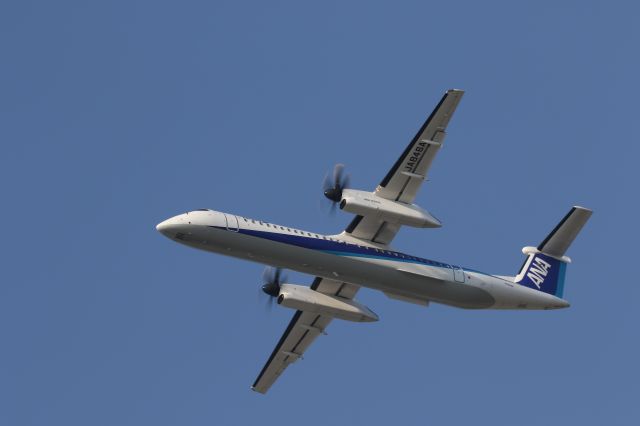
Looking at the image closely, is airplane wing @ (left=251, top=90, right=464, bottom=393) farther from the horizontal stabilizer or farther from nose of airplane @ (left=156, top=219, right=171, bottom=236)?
nose of airplane @ (left=156, top=219, right=171, bottom=236)

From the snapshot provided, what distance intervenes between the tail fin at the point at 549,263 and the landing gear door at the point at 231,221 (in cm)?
1109

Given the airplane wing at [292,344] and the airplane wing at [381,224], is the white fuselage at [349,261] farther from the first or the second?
the airplane wing at [292,344]

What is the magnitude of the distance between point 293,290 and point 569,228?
34.3ft

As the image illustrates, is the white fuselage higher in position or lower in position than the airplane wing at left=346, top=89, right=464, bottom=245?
lower

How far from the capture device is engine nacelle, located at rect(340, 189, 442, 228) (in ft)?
118

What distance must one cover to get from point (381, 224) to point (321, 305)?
4600 mm

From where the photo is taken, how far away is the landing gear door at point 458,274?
37844 millimetres

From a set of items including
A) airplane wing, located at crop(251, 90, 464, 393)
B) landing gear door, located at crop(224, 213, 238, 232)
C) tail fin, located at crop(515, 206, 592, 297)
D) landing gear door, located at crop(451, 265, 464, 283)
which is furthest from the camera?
tail fin, located at crop(515, 206, 592, 297)

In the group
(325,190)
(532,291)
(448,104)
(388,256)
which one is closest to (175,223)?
(325,190)

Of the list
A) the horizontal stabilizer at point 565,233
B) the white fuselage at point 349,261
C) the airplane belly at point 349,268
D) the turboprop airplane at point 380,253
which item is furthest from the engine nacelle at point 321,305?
the horizontal stabilizer at point 565,233

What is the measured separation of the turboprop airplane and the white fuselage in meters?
0.03

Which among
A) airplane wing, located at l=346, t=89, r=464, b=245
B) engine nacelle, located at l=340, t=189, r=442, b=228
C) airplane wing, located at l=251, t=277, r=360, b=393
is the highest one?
airplane wing, located at l=346, t=89, r=464, b=245

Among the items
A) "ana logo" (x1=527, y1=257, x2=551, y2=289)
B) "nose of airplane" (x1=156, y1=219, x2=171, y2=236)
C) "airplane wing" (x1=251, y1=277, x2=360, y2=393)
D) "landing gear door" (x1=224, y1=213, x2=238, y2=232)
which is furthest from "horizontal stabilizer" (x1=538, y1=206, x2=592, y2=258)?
"nose of airplane" (x1=156, y1=219, x2=171, y2=236)

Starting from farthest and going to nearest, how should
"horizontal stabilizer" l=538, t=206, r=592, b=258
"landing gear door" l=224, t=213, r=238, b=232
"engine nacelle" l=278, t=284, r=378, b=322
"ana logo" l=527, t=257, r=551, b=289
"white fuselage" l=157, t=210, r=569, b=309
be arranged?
"engine nacelle" l=278, t=284, r=378, b=322, "ana logo" l=527, t=257, r=551, b=289, "horizontal stabilizer" l=538, t=206, r=592, b=258, "landing gear door" l=224, t=213, r=238, b=232, "white fuselage" l=157, t=210, r=569, b=309
